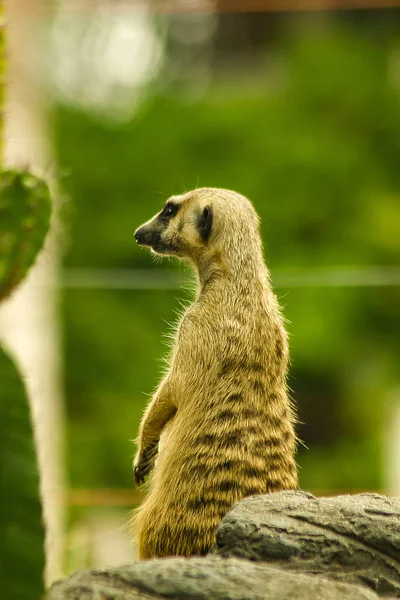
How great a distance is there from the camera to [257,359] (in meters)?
2.17

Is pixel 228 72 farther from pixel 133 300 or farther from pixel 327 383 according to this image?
pixel 327 383

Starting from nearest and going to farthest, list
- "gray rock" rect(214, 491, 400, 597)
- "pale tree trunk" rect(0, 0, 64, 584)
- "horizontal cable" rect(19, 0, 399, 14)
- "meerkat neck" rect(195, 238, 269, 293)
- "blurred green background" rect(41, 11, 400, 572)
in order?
"gray rock" rect(214, 491, 400, 597)
"meerkat neck" rect(195, 238, 269, 293)
"pale tree trunk" rect(0, 0, 64, 584)
"horizontal cable" rect(19, 0, 399, 14)
"blurred green background" rect(41, 11, 400, 572)

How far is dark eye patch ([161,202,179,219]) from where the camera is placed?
2369 millimetres

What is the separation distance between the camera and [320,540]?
73.0 inches

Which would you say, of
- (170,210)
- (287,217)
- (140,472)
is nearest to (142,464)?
(140,472)

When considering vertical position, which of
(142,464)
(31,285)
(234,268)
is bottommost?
(142,464)

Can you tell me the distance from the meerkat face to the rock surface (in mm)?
675

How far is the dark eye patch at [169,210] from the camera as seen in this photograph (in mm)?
2369

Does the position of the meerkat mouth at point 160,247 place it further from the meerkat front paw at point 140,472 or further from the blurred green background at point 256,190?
the blurred green background at point 256,190

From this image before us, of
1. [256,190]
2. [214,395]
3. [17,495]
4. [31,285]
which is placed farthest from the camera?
[256,190]

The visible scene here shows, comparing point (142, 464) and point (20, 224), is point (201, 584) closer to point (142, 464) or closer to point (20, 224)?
point (142, 464)

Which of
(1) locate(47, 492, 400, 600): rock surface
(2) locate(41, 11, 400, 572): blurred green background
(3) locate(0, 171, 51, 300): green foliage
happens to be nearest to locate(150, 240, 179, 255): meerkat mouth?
(3) locate(0, 171, 51, 300): green foliage

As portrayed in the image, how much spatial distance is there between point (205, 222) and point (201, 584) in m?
0.98

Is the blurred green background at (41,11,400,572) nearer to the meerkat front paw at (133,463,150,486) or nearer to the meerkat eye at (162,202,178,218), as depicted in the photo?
the meerkat eye at (162,202,178,218)
